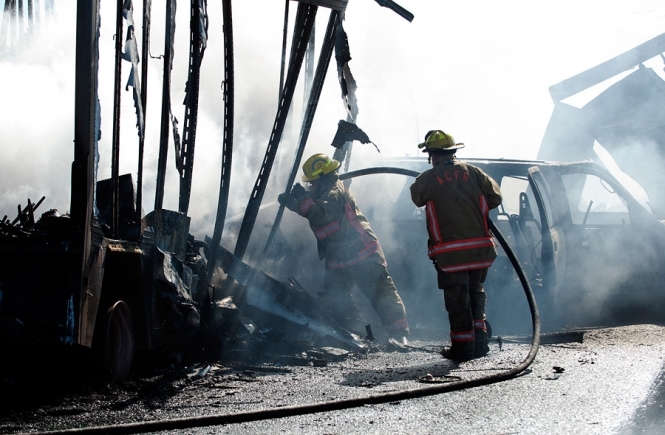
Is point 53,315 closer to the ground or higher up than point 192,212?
closer to the ground

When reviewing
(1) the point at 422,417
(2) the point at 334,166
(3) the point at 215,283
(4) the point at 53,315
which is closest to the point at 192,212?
(2) the point at 334,166

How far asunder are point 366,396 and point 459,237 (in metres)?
2.31

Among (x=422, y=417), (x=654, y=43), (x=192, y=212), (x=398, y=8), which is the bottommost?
(x=422, y=417)

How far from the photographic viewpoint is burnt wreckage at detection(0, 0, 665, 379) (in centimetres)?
371

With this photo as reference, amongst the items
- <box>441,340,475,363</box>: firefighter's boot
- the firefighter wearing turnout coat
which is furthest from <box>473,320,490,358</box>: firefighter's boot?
<box>441,340,475,363</box>: firefighter's boot

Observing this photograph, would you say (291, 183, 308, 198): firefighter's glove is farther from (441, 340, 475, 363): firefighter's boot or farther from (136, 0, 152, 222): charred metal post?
(441, 340, 475, 363): firefighter's boot

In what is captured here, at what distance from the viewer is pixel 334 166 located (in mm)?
7293

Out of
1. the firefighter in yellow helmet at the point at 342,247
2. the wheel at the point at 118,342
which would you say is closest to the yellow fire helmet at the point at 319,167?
the firefighter in yellow helmet at the point at 342,247

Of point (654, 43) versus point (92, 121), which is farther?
point (654, 43)

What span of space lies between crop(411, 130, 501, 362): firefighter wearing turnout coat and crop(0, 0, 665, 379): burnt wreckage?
1098 millimetres

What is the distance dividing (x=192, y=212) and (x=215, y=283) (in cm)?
381

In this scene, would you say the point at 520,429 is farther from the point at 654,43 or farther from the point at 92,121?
the point at 654,43

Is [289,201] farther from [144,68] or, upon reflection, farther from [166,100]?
[144,68]

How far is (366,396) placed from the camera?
355 centimetres
